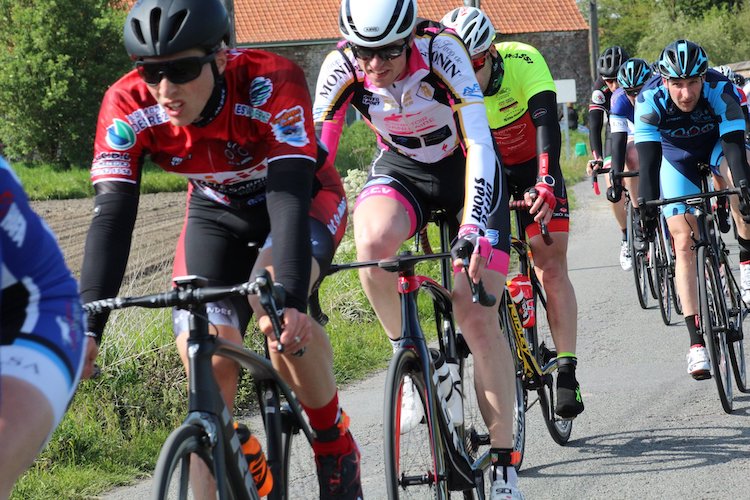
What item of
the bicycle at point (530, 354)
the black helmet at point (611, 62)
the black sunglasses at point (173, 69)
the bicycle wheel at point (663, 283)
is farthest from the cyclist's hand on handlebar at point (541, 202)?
the black helmet at point (611, 62)

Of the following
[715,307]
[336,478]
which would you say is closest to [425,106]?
[336,478]

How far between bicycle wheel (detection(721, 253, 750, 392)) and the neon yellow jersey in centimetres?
171

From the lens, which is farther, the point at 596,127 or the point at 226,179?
the point at 596,127

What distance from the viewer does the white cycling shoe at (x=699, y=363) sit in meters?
6.88

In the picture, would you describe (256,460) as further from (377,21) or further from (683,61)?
(683,61)

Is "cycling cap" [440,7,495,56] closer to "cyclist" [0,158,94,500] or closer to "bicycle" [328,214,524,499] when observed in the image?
"bicycle" [328,214,524,499]

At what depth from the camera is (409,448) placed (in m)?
4.30

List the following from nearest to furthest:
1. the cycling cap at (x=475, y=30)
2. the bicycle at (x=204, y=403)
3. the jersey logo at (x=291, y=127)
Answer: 1. the bicycle at (x=204, y=403)
2. the jersey logo at (x=291, y=127)
3. the cycling cap at (x=475, y=30)

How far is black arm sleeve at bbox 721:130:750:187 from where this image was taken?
7.25 m

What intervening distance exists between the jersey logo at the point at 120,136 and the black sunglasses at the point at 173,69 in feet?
0.83

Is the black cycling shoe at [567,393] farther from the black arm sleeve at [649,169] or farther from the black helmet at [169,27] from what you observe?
the black helmet at [169,27]

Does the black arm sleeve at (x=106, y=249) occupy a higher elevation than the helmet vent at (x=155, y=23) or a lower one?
lower

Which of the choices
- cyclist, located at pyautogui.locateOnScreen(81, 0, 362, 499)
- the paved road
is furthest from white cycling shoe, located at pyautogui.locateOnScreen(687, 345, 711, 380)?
cyclist, located at pyautogui.locateOnScreen(81, 0, 362, 499)

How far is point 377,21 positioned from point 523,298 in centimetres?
203
